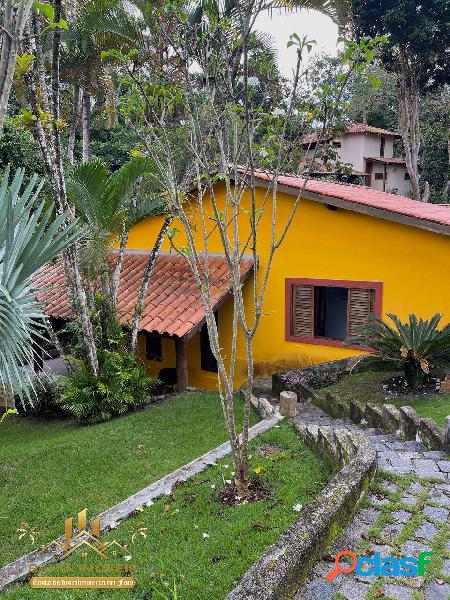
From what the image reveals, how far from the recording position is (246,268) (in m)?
10.2

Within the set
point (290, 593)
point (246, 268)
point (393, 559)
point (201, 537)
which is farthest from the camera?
point (246, 268)

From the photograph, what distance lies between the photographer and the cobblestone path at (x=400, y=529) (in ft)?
9.68

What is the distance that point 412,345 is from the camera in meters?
7.41

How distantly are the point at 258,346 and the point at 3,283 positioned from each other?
7.58 metres

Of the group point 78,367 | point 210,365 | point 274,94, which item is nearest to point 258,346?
point 210,365

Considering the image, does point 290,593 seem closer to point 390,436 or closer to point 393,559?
point 393,559

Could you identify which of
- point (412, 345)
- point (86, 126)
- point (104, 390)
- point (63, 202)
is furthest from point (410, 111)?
point (104, 390)

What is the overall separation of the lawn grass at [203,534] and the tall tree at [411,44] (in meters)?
19.7

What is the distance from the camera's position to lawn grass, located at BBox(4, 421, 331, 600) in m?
3.46

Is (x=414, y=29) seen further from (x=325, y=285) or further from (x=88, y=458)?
(x=88, y=458)

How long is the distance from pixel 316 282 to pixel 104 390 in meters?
4.52

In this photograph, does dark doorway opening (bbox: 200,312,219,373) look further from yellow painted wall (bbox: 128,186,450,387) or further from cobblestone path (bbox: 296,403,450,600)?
cobblestone path (bbox: 296,403,450,600)

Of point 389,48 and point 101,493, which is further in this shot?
point 389,48

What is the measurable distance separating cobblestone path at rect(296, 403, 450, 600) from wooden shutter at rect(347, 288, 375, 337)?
4353mm
